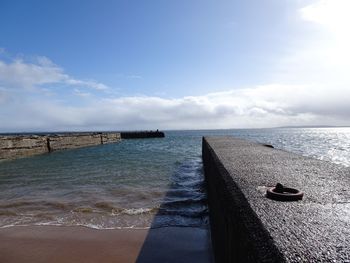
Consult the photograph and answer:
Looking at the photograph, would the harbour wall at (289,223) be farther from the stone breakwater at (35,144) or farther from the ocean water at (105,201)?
the stone breakwater at (35,144)

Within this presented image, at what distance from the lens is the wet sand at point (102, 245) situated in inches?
192

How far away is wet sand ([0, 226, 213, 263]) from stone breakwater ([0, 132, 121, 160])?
65.4 feet

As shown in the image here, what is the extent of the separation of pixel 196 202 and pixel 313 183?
5021 millimetres

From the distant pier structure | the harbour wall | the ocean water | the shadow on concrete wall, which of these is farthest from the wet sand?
the distant pier structure

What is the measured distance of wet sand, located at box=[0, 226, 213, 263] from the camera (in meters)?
4.88

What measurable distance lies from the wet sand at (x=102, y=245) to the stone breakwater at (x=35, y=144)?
19937mm

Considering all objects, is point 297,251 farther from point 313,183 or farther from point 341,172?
point 341,172

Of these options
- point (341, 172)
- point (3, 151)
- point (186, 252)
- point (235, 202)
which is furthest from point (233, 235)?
point (3, 151)

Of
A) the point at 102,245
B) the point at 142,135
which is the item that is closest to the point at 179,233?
the point at 102,245

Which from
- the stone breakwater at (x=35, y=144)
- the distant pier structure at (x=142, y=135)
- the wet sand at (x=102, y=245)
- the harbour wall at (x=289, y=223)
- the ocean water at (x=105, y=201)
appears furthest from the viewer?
the distant pier structure at (x=142, y=135)

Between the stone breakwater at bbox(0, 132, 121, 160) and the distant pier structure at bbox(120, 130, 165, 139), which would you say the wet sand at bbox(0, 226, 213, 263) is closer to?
the stone breakwater at bbox(0, 132, 121, 160)

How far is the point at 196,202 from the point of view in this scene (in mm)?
8633

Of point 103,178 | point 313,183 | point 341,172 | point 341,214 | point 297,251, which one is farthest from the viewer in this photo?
point 103,178

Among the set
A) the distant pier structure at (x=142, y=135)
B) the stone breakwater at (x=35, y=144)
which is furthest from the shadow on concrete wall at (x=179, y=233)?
the distant pier structure at (x=142, y=135)
